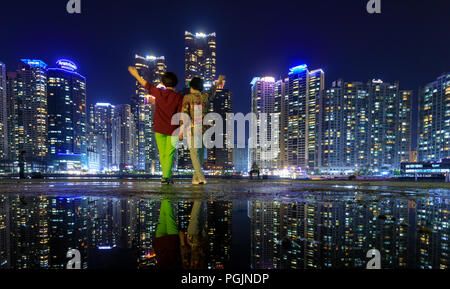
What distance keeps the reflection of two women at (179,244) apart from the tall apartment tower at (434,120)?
551ft

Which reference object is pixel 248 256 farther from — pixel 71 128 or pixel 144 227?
pixel 71 128

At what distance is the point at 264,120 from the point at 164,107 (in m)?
161

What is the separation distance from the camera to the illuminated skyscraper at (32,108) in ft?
442

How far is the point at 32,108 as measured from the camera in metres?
138

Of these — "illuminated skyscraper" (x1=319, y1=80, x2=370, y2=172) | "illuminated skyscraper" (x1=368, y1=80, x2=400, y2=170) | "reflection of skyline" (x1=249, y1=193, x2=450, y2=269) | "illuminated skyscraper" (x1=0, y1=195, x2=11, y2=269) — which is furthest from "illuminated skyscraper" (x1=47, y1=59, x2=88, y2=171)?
"illuminated skyscraper" (x1=368, y1=80, x2=400, y2=170)

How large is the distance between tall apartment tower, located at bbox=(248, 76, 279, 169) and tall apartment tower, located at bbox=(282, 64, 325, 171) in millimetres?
17058

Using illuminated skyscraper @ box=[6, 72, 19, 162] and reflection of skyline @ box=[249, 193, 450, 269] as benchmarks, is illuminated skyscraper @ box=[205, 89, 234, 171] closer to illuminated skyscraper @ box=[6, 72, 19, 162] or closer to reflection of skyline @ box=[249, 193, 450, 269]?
illuminated skyscraper @ box=[6, 72, 19, 162]

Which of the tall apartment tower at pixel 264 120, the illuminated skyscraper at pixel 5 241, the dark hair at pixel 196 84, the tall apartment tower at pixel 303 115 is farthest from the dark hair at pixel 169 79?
the tall apartment tower at pixel 264 120

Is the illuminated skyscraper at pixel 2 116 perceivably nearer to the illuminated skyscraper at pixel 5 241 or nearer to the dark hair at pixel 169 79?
the dark hair at pixel 169 79

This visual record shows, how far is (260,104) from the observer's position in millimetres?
167875

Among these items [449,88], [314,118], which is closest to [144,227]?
[314,118]

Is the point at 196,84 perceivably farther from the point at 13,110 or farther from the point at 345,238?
the point at 13,110

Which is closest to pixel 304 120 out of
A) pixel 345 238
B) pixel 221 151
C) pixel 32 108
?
pixel 221 151
